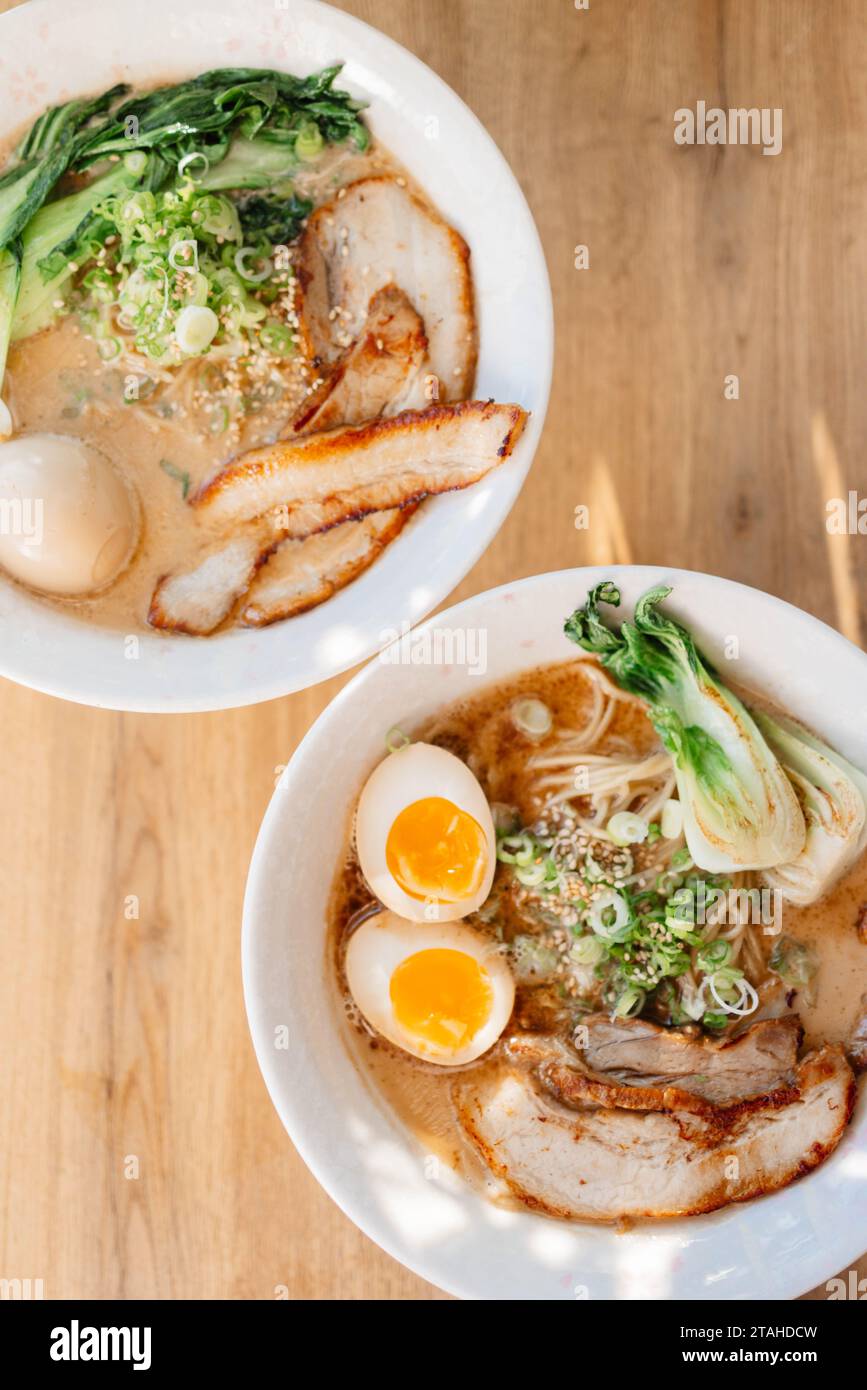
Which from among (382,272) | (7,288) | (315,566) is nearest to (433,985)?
(315,566)

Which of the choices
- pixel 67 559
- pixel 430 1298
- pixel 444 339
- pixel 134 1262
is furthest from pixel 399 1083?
pixel 444 339

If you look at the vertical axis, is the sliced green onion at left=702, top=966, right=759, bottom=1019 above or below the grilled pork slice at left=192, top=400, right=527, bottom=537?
below

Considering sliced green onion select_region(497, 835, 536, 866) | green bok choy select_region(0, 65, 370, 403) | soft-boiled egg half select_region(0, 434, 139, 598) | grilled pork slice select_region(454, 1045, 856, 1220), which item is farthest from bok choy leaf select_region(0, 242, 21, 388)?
grilled pork slice select_region(454, 1045, 856, 1220)

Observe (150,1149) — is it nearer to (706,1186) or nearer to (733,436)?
(706,1186)

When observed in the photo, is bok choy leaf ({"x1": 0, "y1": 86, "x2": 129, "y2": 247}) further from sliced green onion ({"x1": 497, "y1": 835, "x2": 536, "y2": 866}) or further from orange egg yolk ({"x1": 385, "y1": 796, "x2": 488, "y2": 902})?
sliced green onion ({"x1": 497, "y1": 835, "x2": 536, "y2": 866})

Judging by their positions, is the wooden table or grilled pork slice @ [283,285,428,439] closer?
grilled pork slice @ [283,285,428,439]
